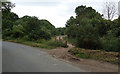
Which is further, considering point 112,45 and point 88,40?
point 88,40

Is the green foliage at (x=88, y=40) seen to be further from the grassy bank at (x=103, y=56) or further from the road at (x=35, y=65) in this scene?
the road at (x=35, y=65)

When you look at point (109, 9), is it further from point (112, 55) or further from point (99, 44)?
point (112, 55)

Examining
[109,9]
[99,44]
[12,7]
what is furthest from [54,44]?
[109,9]

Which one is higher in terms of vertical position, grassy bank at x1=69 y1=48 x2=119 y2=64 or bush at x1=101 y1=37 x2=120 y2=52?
bush at x1=101 y1=37 x2=120 y2=52

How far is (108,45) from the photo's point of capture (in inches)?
377

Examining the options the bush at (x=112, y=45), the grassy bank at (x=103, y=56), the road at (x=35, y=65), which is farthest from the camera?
the bush at (x=112, y=45)

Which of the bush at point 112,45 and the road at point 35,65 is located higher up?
the bush at point 112,45

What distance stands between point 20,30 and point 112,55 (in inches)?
985

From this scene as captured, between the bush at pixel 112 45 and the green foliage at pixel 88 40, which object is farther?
the green foliage at pixel 88 40

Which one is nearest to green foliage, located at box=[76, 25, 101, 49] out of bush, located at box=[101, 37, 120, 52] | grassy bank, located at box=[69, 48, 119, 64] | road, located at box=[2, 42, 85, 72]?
bush, located at box=[101, 37, 120, 52]

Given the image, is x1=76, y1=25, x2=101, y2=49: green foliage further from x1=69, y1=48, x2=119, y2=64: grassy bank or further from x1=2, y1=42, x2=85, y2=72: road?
x1=2, y1=42, x2=85, y2=72: road

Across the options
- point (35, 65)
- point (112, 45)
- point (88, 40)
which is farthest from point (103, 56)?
point (35, 65)

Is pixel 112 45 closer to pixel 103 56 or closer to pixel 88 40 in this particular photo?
pixel 88 40

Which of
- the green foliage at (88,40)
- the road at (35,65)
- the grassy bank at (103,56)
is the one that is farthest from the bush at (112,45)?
the road at (35,65)
